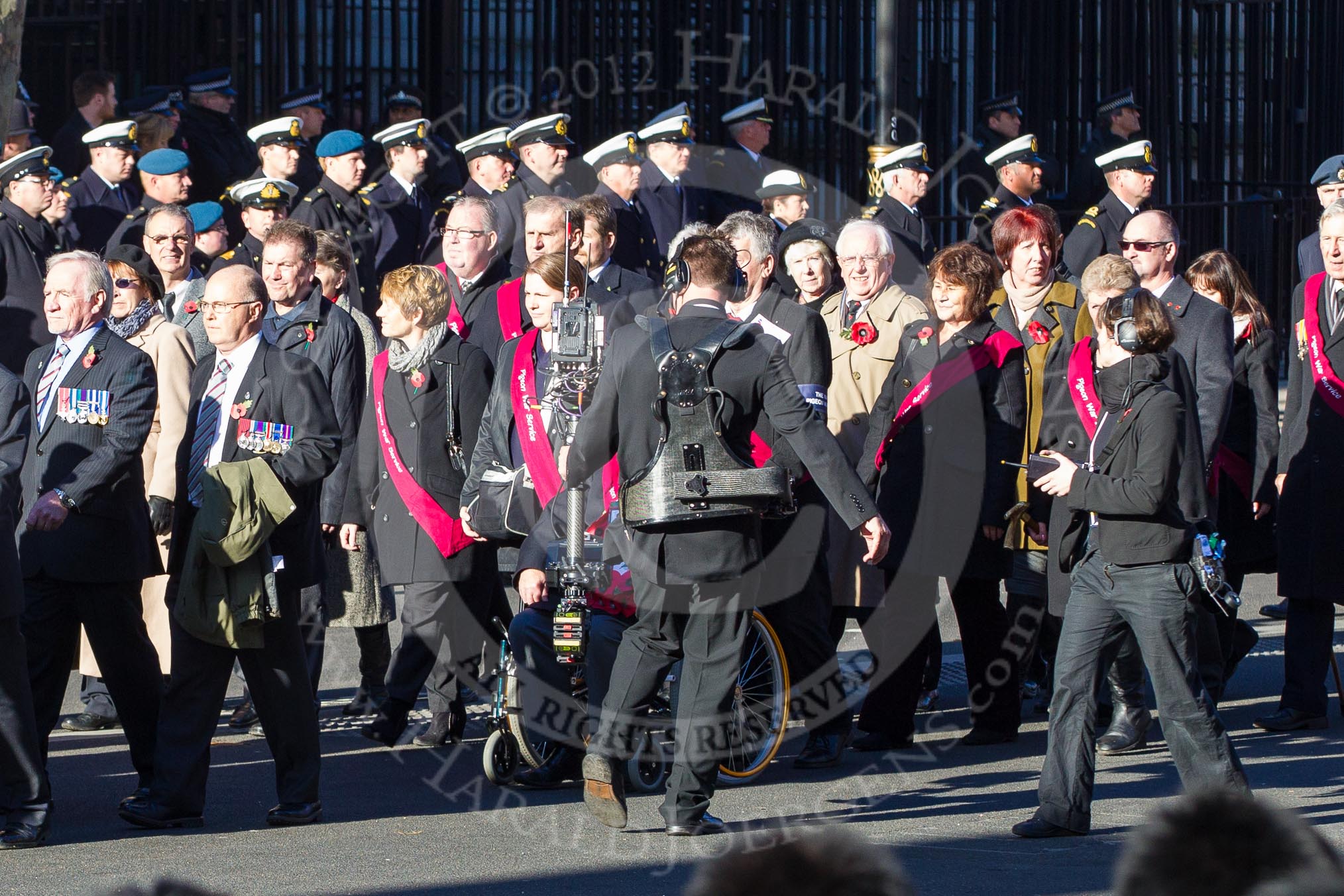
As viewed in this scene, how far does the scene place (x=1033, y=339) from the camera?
7.77 metres

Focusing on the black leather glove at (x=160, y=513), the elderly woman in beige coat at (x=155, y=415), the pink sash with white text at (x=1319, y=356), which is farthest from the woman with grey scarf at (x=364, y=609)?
the pink sash with white text at (x=1319, y=356)

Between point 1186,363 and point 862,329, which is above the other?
point 862,329

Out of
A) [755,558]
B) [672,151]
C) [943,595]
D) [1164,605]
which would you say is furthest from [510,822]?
[672,151]

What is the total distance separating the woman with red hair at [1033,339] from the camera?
7469 mm

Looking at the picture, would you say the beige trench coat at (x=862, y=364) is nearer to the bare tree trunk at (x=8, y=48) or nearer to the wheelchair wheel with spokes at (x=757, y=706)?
the wheelchair wheel with spokes at (x=757, y=706)

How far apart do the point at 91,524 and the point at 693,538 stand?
1958 millimetres

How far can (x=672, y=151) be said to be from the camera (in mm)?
10922

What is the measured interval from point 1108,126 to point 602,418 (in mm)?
8953

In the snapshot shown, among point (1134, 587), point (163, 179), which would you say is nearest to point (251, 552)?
point (1134, 587)

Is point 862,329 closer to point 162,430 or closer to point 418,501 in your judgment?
point 418,501

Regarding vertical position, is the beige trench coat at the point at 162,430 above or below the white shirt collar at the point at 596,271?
below

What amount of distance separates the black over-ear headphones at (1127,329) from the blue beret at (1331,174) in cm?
451

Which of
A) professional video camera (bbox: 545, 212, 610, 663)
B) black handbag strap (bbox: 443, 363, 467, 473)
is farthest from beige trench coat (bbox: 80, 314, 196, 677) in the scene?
professional video camera (bbox: 545, 212, 610, 663)

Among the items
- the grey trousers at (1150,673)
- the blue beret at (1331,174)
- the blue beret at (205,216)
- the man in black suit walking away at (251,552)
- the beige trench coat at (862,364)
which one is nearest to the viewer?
the grey trousers at (1150,673)
